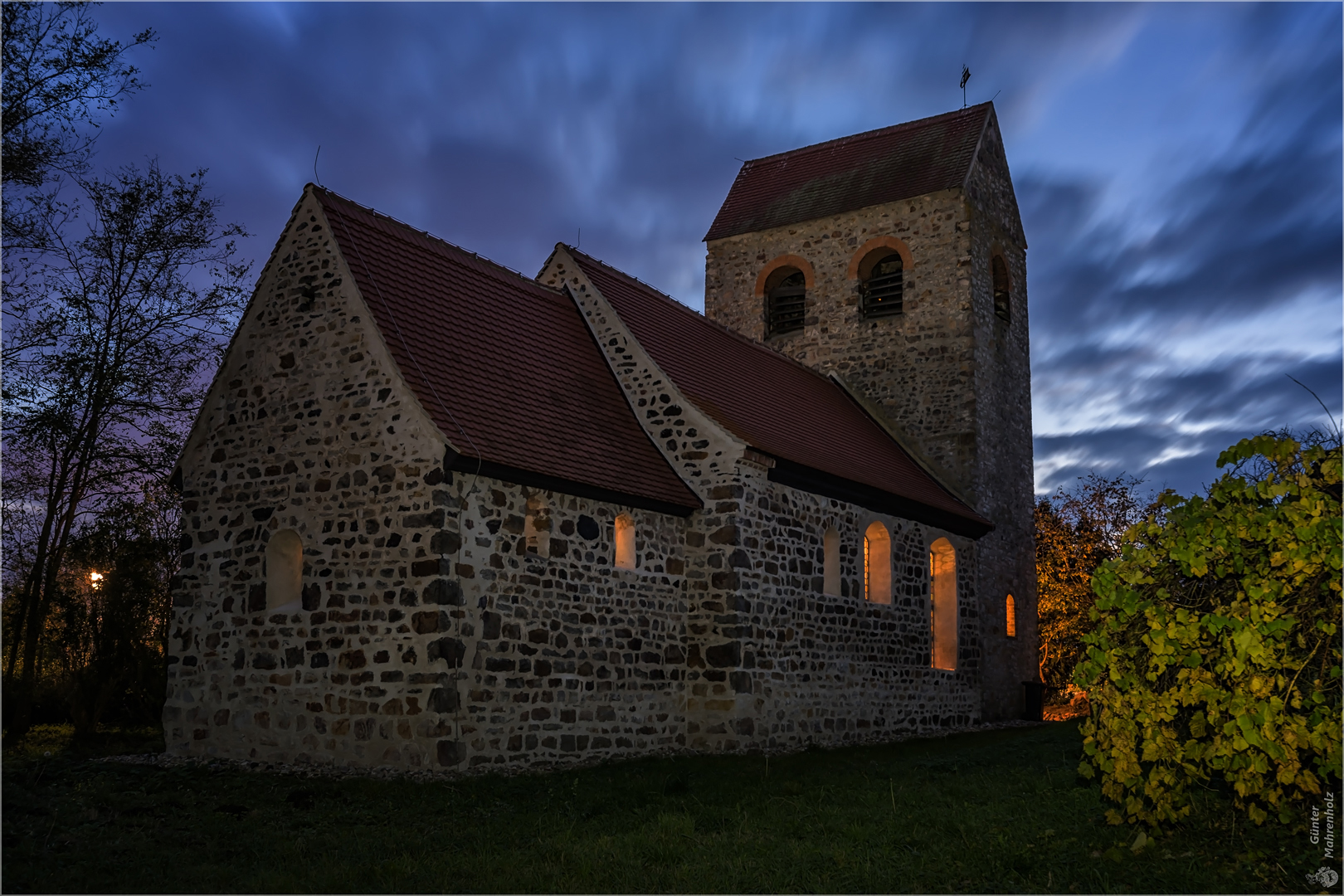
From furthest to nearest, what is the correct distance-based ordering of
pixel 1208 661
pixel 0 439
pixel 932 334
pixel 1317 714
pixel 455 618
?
pixel 932 334 < pixel 0 439 < pixel 455 618 < pixel 1208 661 < pixel 1317 714

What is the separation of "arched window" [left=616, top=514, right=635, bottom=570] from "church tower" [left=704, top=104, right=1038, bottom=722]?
30.3 ft

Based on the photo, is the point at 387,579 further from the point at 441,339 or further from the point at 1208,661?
the point at 1208,661

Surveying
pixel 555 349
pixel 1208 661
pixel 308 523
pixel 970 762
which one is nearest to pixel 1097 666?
pixel 1208 661

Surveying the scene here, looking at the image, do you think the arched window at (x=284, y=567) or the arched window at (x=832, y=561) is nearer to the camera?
the arched window at (x=284, y=567)

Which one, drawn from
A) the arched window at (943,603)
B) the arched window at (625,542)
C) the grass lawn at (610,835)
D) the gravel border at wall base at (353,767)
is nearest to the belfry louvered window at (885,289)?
the arched window at (943,603)

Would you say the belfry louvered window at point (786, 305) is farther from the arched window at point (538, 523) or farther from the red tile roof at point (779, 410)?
the arched window at point (538, 523)

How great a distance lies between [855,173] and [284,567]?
16135mm

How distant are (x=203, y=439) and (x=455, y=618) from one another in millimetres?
4442

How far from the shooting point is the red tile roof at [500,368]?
38.4 ft

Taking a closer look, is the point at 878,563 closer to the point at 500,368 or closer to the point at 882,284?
the point at 500,368

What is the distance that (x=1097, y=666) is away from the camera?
6.12 meters

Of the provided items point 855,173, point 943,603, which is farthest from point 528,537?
point 855,173

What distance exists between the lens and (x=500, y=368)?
13.1 meters

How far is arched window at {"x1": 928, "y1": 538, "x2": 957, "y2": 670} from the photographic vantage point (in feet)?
61.2
